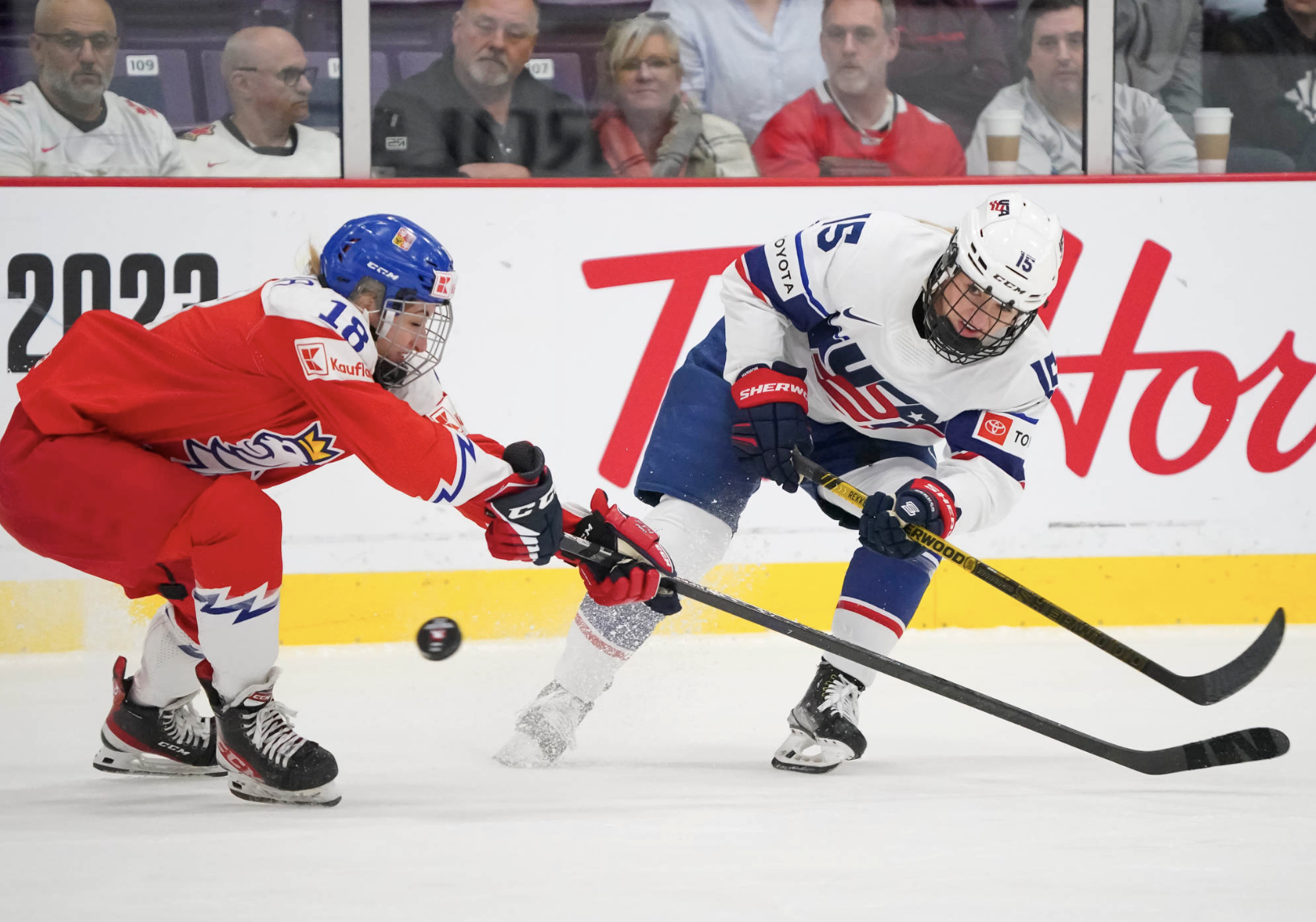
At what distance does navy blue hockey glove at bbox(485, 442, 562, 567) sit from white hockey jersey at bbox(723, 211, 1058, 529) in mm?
565

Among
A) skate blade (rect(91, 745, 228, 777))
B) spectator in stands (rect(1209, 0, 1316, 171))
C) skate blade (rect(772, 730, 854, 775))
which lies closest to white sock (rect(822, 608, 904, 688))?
skate blade (rect(772, 730, 854, 775))

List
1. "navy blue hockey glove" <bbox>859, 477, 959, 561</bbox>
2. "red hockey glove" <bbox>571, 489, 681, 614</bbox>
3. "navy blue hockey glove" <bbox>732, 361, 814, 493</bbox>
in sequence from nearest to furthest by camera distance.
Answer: "red hockey glove" <bbox>571, 489, 681, 614</bbox>
"navy blue hockey glove" <bbox>859, 477, 959, 561</bbox>
"navy blue hockey glove" <bbox>732, 361, 814, 493</bbox>

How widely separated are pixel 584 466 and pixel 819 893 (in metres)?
2.06

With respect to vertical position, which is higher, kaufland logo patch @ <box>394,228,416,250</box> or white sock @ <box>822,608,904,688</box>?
kaufland logo patch @ <box>394,228,416,250</box>

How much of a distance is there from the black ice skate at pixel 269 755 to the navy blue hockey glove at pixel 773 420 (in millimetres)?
894

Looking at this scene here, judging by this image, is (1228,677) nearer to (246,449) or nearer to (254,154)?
(246,449)

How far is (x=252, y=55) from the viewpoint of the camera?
12.0ft

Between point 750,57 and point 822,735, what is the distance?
2.19 metres

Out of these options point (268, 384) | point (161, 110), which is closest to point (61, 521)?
point (268, 384)

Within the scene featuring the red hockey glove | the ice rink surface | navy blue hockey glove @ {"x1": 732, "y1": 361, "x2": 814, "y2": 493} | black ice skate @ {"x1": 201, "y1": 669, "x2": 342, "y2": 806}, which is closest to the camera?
the ice rink surface

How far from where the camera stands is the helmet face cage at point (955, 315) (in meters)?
2.26

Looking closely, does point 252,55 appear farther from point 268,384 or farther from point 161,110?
point 268,384

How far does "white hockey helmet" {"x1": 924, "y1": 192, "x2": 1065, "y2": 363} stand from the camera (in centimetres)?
220

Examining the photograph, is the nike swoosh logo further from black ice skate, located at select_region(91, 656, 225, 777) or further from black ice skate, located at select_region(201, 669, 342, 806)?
black ice skate, located at select_region(91, 656, 225, 777)
